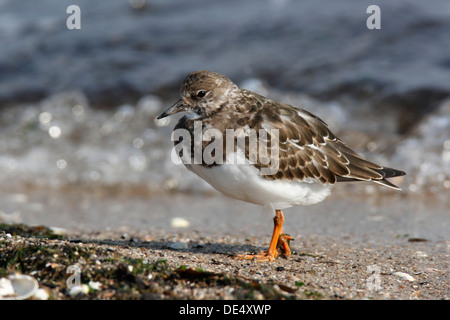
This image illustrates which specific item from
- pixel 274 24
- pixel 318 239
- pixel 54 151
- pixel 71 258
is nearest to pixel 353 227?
pixel 318 239

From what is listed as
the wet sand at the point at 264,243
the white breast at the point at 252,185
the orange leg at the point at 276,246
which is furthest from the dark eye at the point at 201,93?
the wet sand at the point at 264,243

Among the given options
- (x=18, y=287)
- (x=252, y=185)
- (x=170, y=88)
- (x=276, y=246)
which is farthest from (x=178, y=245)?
(x=170, y=88)

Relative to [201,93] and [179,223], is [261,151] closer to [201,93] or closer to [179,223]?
[201,93]

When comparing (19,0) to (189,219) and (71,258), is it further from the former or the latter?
(71,258)

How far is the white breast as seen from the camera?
377 centimetres

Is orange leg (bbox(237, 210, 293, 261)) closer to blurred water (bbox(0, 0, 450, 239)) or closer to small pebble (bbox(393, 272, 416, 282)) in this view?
small pebble (bbox(393, 272, 416, 282))

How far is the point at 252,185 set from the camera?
3.81 metres

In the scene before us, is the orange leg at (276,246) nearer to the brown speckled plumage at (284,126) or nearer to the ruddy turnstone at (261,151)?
the ruddy turnstone at (261,151)

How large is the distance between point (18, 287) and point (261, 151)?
1.79m

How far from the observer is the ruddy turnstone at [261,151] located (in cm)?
383

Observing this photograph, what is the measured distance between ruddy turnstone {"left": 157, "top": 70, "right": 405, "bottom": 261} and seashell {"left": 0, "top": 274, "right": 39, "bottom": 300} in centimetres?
136

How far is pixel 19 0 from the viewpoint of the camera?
1262cm

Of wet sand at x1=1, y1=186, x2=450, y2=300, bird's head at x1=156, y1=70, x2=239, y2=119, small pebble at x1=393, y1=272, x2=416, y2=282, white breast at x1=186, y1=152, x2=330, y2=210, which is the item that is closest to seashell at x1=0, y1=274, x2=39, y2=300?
wet sand at x1=1, y1=186, x2=450, y2=300

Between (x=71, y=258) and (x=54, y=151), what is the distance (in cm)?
515
